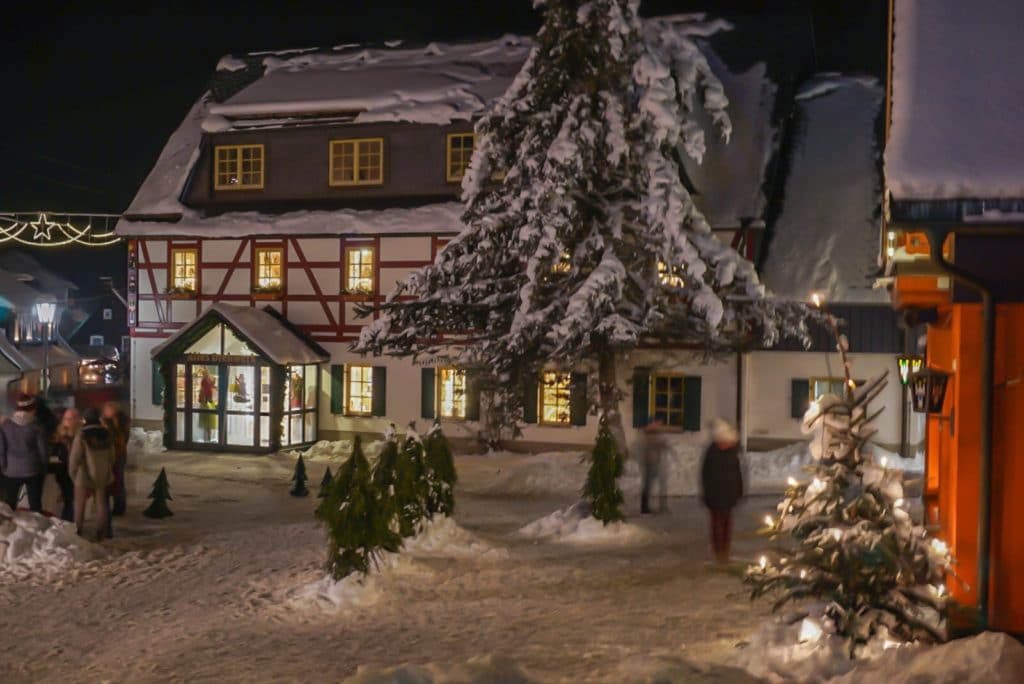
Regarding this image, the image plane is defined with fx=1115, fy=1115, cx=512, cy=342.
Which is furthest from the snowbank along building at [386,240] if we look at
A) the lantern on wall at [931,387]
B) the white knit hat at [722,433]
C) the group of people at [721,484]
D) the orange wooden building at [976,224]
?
the orange wooden building at [976,224]

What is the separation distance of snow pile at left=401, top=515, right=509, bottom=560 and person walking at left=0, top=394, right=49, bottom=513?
16.2 feet

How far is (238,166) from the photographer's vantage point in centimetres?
2816

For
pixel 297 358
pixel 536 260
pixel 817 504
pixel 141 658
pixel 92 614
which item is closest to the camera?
pixel 817 504

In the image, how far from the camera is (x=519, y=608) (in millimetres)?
11141

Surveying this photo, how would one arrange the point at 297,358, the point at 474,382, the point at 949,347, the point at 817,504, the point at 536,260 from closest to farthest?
the point at 817,504
the point at 949,347
the point at 536,260
the point at 474,382
the point at 297,358

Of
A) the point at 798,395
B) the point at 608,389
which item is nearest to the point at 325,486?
the point at 608,389

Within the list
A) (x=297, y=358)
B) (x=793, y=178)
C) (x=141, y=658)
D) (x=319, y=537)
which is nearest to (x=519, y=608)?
(x=141, y=658)

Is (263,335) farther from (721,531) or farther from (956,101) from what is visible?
(956,101)

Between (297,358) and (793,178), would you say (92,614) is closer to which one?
(297,358)

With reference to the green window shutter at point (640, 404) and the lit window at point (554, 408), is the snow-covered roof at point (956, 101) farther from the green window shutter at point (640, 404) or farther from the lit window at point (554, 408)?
the lit window at point (554, 408)

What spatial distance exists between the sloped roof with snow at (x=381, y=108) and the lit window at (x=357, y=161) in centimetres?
62

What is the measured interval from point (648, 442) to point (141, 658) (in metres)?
9.73

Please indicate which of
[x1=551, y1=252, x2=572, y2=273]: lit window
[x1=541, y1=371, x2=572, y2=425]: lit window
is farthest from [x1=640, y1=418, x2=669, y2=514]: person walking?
[x1=541, y1=371, x2=572, y2=425]: lit window

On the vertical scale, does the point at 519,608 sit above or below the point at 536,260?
below
